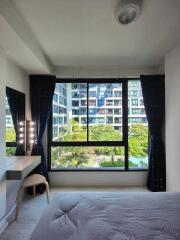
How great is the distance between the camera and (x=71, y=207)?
1.90 meters

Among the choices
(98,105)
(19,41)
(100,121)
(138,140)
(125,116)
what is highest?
(19,41)

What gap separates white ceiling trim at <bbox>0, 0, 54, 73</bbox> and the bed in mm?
1745

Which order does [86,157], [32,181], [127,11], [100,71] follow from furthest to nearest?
[86,157] < [100,71] < [32,181] < [127,11]

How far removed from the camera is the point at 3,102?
8.67 ft

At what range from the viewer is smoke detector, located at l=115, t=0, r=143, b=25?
6.45 ft

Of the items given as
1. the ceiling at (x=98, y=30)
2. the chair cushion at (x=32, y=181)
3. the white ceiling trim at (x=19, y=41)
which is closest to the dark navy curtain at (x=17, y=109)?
the white ceiling trim at (x=19, y=41)

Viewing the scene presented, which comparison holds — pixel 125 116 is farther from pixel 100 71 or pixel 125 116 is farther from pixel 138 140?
pixel 100 71

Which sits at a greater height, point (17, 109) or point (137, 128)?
point (17, 109)

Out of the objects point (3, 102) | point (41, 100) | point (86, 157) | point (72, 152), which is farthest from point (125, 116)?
point (3, 102)

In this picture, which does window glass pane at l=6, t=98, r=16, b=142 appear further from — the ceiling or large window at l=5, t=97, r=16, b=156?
the ceiling

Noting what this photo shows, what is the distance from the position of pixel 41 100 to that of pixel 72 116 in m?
0.71

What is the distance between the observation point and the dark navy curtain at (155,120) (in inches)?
165

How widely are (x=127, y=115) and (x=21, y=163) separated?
7.62 ft

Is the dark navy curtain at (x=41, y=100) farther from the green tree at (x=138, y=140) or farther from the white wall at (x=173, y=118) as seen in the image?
the white wall at (x=173, y=118)
